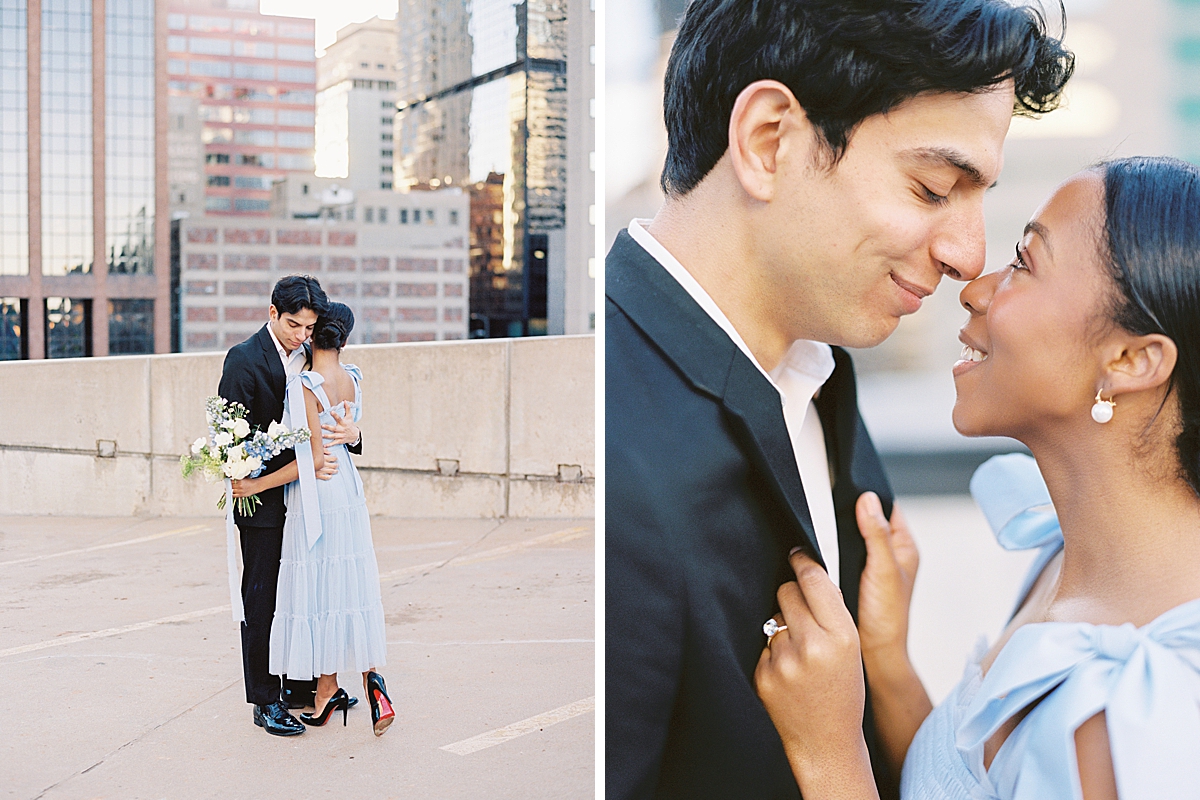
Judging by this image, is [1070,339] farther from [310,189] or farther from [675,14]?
[310,189]

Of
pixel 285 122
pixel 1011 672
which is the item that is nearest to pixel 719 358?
pixel 1011 672

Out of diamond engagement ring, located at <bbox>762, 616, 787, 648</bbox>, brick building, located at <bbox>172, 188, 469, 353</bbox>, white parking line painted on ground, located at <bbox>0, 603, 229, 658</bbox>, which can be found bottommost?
white parking line painted on ground, located at <bbox>0, 603, 229, 658</bbox>

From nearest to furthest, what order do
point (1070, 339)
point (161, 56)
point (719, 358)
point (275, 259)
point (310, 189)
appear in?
point (1070, 339)
point (719, 358)
point (161, 56)
point (275, 259)
point (310, 189)

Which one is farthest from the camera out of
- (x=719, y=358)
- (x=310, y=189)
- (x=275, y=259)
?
(x=310, y=189)

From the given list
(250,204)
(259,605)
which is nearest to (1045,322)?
(259,605)

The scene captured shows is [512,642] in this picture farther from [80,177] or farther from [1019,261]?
[80,177]

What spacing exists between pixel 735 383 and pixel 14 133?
97421 mm

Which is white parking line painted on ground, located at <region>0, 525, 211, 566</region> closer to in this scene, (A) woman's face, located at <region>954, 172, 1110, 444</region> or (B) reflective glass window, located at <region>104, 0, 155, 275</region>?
(A) woman's face, located at <region>954, 172, 1110, 444</region>

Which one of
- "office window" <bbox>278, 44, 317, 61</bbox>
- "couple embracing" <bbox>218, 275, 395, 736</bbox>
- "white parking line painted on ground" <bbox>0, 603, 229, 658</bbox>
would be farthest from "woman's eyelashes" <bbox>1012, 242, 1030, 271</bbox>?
"office window" <bbox>278, 44, 317, 61</bbox>

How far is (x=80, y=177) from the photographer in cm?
8644

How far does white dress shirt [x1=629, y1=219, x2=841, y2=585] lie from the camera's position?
1.76 metres

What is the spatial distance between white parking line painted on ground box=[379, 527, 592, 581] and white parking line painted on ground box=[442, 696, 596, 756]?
267cm

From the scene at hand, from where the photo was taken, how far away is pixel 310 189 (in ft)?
343

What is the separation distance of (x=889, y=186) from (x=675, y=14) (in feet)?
1.42
